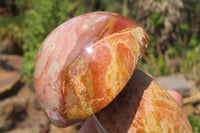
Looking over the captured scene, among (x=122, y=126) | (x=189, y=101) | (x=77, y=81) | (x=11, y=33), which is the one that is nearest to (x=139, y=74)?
(x=122, y=126)

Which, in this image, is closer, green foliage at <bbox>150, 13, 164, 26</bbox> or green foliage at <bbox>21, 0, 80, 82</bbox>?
green foliage at <bbox>21, 0, 80, 82</bbox>

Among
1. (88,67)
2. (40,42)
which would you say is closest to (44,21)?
(40,42)

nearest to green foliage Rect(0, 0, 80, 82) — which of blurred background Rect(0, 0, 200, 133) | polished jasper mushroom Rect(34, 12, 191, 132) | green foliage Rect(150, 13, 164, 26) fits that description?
blurred background Rect(0, 0, 200, 133)

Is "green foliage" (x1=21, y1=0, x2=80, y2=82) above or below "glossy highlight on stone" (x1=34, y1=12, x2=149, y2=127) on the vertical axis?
below

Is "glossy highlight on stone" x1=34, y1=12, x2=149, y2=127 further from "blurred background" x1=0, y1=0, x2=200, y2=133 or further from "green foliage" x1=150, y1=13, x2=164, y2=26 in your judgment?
"green foliage" x1=150, y1=13, x2=164, y2=26

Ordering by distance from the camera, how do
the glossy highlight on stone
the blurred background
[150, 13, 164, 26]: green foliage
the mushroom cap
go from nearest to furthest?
the glossy highlight on stone → the mushroom cap → the blurred background → [150, 13, 164, 26]: green foliage

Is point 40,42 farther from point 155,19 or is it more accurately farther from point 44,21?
point 155,19

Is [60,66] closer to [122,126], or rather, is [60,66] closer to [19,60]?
[122,126]

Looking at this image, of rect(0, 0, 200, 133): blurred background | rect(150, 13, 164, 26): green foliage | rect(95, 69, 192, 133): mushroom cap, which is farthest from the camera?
rect(150, 13, 164, 26): green foliage
